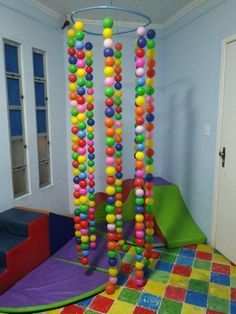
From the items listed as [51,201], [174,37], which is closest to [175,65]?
[174,37]

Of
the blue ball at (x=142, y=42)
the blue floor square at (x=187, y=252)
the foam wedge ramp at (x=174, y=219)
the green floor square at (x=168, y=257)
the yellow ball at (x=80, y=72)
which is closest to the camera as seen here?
the blue ball at (x=142, y=42)

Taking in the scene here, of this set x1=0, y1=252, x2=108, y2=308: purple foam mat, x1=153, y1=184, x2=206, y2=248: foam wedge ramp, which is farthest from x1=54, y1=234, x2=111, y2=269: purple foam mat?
x1=153, y1=184, x2=206, y2=248: foam wedge ramp

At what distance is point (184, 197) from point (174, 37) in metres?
1.98

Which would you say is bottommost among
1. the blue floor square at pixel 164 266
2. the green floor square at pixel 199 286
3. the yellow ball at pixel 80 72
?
the green floor square at pixel 199 286

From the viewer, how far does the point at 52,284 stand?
2.15 meters

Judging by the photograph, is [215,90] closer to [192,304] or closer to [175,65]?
[175,65]

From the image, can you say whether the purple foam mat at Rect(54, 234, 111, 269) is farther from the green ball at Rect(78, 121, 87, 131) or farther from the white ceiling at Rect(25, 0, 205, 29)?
the white ceiling at Rect(25, 0, 205, 29)

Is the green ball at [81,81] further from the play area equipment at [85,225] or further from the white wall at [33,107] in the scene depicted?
the white wall at [33,107]

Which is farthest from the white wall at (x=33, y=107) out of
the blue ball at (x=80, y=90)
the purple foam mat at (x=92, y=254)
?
the blue ball at (x=80, y=90)

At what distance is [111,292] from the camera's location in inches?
81.4

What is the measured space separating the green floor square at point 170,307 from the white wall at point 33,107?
1678 millimetres

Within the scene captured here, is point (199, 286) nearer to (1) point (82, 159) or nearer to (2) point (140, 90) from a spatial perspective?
(1) point (82, 159)

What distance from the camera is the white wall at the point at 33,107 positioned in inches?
98.3

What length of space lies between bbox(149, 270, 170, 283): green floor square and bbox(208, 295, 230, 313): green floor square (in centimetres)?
38
